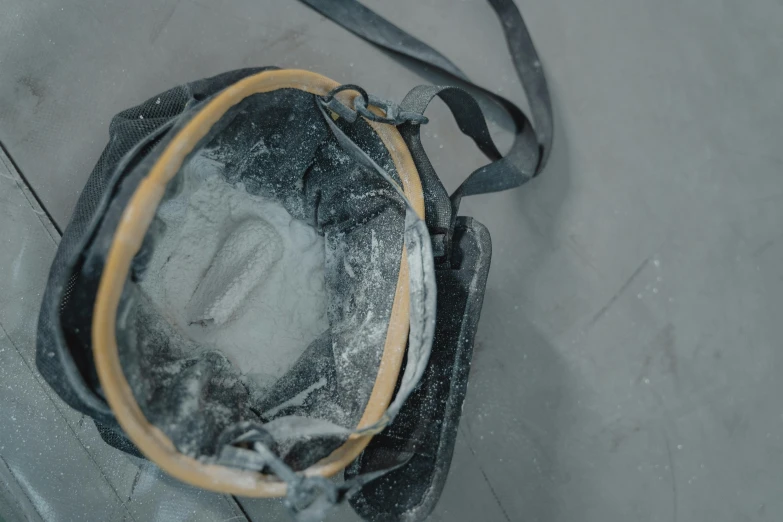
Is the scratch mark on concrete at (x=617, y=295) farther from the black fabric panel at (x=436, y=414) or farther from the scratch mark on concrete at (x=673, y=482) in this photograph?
the black fabric panel at (x=436, y=414)

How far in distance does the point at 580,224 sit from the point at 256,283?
1.78ft

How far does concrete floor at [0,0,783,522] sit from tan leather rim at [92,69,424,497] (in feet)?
1.07

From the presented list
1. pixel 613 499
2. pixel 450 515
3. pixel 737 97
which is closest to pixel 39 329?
pixel 450 515

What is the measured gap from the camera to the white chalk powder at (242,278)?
0.74 metres

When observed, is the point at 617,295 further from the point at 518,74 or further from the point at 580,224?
the point at 518,74

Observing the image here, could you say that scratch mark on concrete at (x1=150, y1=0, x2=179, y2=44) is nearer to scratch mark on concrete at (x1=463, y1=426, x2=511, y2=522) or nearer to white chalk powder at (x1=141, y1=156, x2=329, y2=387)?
white chalk powder at (x1=141, y1=156, x2=329, y2=387)

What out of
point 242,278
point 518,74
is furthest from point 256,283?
point 518,74

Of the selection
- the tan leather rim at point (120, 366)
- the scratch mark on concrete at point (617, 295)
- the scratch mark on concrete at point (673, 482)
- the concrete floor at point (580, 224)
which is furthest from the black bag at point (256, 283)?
the scratch mark on concrete at point (673, 482)

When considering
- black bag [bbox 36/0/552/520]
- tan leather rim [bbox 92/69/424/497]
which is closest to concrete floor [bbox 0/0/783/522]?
black bag [bbox 36/0/552/520]

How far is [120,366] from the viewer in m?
0.57

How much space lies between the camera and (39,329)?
0.64 m

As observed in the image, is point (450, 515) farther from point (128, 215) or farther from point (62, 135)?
point (62, 135)

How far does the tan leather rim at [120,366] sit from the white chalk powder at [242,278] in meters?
0.12

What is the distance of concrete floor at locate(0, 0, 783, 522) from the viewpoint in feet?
2.97
